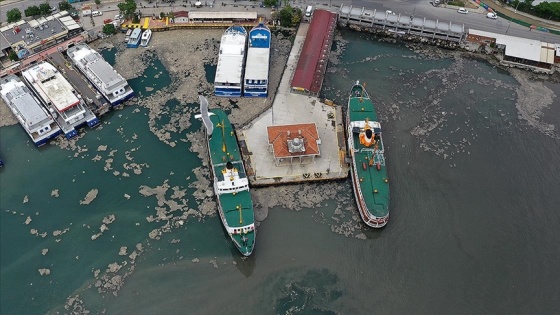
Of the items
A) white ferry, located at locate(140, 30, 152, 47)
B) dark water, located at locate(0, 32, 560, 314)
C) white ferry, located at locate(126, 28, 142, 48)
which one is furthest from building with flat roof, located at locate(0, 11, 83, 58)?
dark water, located at locate(0, 32, 560, 314)

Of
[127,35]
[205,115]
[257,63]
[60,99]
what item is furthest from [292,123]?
[127,35]

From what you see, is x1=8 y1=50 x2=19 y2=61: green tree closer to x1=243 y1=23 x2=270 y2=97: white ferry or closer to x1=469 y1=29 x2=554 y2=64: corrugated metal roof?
x1=243 y1=23 x2=270 y2=97: white ferry

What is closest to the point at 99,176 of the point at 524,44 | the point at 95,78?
the point at 95,78

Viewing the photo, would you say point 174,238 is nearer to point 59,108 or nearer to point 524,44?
point 59,108

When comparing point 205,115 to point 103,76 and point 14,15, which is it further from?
point 14,15

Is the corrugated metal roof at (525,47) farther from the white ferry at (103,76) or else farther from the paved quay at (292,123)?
the white ferry at (103,76)

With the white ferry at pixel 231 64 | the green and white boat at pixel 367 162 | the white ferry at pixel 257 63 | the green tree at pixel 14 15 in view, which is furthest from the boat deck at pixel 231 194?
the green tree at pixel 14 15
